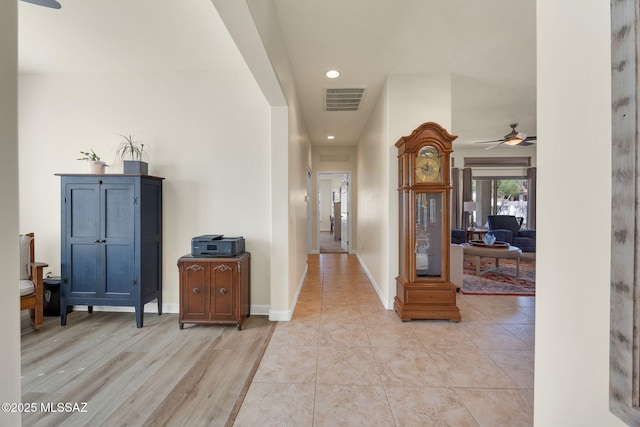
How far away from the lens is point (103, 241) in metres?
2.83

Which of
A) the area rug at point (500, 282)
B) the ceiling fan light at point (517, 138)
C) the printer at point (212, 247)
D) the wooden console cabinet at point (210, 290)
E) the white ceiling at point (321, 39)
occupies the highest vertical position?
the white ceiling at point (321, 39)

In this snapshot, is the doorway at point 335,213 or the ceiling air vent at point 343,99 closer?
the ceiling air vent at point 343,99

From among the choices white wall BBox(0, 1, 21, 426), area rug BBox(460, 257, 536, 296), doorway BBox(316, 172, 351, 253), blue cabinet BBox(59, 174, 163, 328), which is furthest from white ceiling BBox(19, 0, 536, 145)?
doorway BBox(316, 172, 351, 253)

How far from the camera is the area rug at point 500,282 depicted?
13.3 feet

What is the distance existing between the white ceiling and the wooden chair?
2058 mm

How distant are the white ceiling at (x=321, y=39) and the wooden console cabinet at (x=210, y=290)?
2.20 metres

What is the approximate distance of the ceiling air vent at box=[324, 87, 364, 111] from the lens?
3.79 m

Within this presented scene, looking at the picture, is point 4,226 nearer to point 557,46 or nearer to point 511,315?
point 557,46

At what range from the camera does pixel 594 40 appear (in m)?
0.75

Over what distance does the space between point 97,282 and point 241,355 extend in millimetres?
1828

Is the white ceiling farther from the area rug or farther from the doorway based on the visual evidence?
the doorway

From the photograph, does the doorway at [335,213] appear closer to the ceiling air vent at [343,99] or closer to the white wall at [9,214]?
Answer: the ceiling air vent at [343,99]

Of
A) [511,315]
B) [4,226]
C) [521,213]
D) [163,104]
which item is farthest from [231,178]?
[521,213]

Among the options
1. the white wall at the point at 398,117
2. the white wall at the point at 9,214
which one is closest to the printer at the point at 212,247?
the white wall at the point at 398,117
